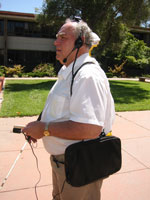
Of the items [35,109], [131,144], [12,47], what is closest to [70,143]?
[131,144]

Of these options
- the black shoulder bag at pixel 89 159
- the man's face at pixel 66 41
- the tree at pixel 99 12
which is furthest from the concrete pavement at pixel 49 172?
the tree at pixel 99 12

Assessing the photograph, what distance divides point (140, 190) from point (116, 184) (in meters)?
0.33

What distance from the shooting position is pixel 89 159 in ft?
5.30

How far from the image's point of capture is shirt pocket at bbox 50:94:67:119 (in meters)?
1.61

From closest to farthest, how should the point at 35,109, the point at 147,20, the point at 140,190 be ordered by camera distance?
the point at 140,190
the point at 35,109
the point at 147,20

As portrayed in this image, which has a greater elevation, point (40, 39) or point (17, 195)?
point (40, 39)

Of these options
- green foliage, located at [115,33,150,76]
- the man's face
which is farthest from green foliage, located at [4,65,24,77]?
the man's face

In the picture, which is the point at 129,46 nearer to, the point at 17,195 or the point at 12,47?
the point at 12,47

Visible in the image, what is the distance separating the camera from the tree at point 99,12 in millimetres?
14461

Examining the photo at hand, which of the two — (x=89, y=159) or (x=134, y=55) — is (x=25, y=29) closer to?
(x=134, y=55)

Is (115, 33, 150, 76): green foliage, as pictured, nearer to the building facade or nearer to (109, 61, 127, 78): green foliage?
(109, 61, 127, 78): green foliage

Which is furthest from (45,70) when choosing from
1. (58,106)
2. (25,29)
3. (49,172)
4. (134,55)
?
(58,106)

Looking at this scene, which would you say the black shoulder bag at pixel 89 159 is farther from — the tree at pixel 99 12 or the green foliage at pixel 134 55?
the green foliage at pixel 134 55

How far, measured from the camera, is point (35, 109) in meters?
7.50
